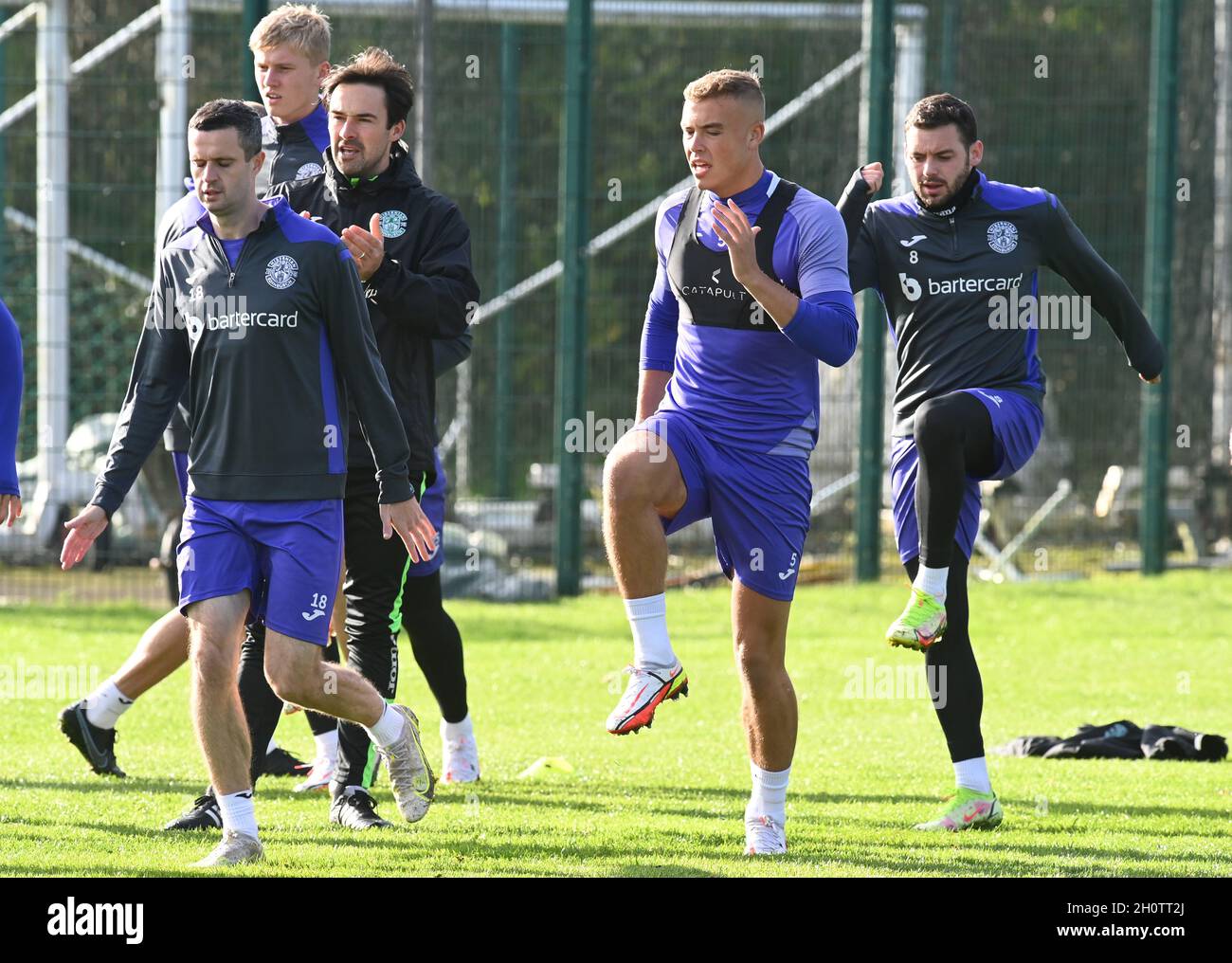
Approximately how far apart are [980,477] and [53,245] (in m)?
8.78

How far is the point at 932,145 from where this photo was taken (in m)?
6.59

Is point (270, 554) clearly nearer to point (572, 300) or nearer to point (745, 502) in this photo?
point (745, 502)

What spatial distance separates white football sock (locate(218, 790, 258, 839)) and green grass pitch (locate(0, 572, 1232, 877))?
155mm

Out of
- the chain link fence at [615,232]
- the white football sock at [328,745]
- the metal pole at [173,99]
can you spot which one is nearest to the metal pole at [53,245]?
the chain link fence at [615,232]

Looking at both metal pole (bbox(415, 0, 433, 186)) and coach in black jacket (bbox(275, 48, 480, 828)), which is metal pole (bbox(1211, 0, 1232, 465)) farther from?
coach in black jacket (bbox(275, 48, 480, 828))

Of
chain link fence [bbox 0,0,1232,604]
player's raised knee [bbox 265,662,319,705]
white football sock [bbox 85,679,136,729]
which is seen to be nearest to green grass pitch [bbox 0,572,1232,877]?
white football sock [bbox 85,679,136,729]

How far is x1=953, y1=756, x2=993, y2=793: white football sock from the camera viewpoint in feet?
21.5

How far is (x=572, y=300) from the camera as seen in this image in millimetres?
14141

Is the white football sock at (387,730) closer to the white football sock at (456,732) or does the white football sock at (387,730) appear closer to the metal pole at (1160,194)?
the white football sock at (456,732)

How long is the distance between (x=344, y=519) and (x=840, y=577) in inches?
349

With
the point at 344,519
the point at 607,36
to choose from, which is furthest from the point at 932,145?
the point at 607,36

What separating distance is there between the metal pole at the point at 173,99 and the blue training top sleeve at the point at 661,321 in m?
7.74
